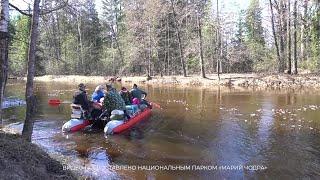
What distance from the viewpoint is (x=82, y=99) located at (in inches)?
594

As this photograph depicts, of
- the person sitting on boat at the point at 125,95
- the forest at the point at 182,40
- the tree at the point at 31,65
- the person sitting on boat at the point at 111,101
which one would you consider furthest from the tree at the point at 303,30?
the tree at the point at 31,65

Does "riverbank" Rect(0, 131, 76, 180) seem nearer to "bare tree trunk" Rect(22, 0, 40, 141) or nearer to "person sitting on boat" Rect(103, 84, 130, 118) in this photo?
"bare tree trunk" Rect(22, 0, 40, 141)

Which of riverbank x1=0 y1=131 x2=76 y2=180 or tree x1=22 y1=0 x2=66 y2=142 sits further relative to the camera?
tree x1=22 y1=0 x2=66 y2=142

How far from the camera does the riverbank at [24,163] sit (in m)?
6.60

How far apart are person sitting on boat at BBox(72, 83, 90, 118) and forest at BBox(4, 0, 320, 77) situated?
10.7 metres

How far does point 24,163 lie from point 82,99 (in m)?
7.92

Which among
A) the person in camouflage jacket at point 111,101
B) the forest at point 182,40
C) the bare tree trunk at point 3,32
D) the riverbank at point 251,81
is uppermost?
the forest at point 182,40

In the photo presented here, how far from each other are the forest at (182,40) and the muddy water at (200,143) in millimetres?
10719

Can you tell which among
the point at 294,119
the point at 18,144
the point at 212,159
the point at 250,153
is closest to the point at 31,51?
the point at 18,144

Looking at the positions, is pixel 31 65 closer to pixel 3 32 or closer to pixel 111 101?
pixel 3 32

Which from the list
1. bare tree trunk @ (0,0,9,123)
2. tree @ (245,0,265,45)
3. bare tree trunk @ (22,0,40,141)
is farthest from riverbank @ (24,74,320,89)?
bare tree trunk @ (0,0,9,123)

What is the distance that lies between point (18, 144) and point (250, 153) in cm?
621

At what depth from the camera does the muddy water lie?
982 cm

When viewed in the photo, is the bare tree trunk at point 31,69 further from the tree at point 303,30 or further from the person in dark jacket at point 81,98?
the tree at point 303,30
